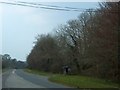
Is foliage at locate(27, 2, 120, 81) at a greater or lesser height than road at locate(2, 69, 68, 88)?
greater

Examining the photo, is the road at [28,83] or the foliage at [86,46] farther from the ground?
the foliage at [86,46]

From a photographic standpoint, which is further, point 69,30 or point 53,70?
point 53,70

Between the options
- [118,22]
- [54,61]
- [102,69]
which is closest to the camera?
[118,22]

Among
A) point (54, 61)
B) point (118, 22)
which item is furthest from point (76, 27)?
point (118, 22)

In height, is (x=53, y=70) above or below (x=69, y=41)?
below

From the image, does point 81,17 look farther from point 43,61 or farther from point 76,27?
point 43,61

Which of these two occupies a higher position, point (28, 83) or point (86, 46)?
point (86, 46)

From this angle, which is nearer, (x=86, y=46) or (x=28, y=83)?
(x=28, y=83)

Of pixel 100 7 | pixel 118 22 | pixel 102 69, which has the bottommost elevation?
pixel 102 69

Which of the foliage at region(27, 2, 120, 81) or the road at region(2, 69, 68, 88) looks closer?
the road at region(2, 69, 68, 88)

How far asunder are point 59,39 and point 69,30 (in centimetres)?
683

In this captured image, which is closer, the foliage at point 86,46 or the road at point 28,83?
the road at point 28,83

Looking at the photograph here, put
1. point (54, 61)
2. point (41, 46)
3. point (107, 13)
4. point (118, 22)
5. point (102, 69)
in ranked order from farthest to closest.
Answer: point (41, 46)
point (54, 61)
point (102, 69)
point (107, 13)
point (118, 22)

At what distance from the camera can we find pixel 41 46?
121 metres
